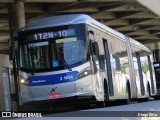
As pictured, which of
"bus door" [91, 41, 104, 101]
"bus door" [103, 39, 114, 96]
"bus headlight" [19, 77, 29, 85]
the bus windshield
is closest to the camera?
the bus windshield

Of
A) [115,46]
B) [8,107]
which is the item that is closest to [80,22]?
[115,46]

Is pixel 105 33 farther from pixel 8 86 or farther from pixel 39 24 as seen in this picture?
pixel 8 86

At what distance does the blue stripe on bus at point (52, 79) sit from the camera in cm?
1522

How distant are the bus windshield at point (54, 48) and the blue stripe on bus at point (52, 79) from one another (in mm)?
270

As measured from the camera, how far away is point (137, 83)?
942 inches

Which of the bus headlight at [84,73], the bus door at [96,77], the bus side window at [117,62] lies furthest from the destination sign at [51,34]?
the bus side window at [117,62]

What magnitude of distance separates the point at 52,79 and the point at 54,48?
1042 millimetres

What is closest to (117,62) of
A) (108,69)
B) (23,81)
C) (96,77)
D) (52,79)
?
(108,69)

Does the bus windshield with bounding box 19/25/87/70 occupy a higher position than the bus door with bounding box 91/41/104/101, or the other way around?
the bus windshield with bounding box 19/25/87/70

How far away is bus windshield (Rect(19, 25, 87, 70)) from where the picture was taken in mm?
15352

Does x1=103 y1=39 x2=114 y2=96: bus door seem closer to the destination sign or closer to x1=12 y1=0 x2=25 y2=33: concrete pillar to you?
the destination sign

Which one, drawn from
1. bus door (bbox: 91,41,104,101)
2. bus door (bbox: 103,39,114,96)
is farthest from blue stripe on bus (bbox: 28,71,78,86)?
bus door (bbox: 103,39,114,96)

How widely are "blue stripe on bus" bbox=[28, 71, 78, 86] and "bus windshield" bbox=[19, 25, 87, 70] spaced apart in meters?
0.27

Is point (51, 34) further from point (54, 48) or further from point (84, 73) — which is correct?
point (84, 73)
